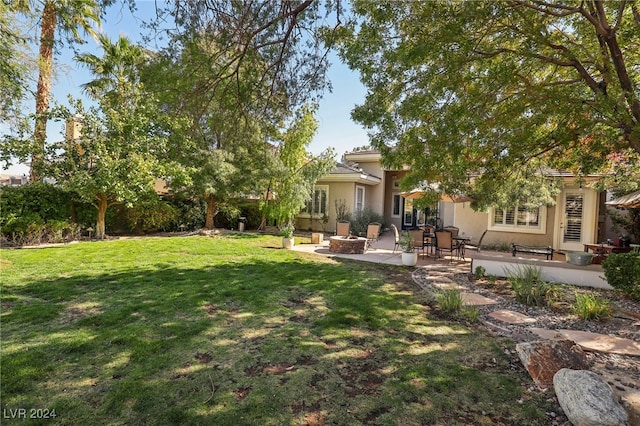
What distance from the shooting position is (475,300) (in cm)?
667

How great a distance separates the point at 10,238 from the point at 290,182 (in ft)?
36.2

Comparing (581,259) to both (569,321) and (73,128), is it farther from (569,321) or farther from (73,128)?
(73,128)

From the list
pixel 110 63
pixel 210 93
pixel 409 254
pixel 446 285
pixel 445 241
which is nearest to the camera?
pixel 210 93

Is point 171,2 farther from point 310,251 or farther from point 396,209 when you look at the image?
point 396,209

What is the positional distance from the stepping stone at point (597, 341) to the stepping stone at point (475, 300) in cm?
135

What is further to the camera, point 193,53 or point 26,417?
point 193,53

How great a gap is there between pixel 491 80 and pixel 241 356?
5.97 metres

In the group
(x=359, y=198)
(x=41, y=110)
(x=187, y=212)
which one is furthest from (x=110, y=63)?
(x=359, y=198)

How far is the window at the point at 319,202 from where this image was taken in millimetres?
19672

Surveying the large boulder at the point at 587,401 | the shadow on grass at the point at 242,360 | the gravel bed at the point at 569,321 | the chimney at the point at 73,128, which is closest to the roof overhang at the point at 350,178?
the gravel bed at the point at 569,321

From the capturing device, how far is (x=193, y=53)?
18.2 feet

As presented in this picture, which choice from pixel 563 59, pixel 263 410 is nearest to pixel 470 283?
pixel 563 59

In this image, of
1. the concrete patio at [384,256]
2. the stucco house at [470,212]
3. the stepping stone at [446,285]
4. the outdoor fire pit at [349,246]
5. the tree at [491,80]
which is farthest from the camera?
the stucco house at [470,212]

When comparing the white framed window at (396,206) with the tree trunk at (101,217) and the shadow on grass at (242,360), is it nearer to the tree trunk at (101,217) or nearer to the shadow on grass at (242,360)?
the shadow on grass at (242,360)
